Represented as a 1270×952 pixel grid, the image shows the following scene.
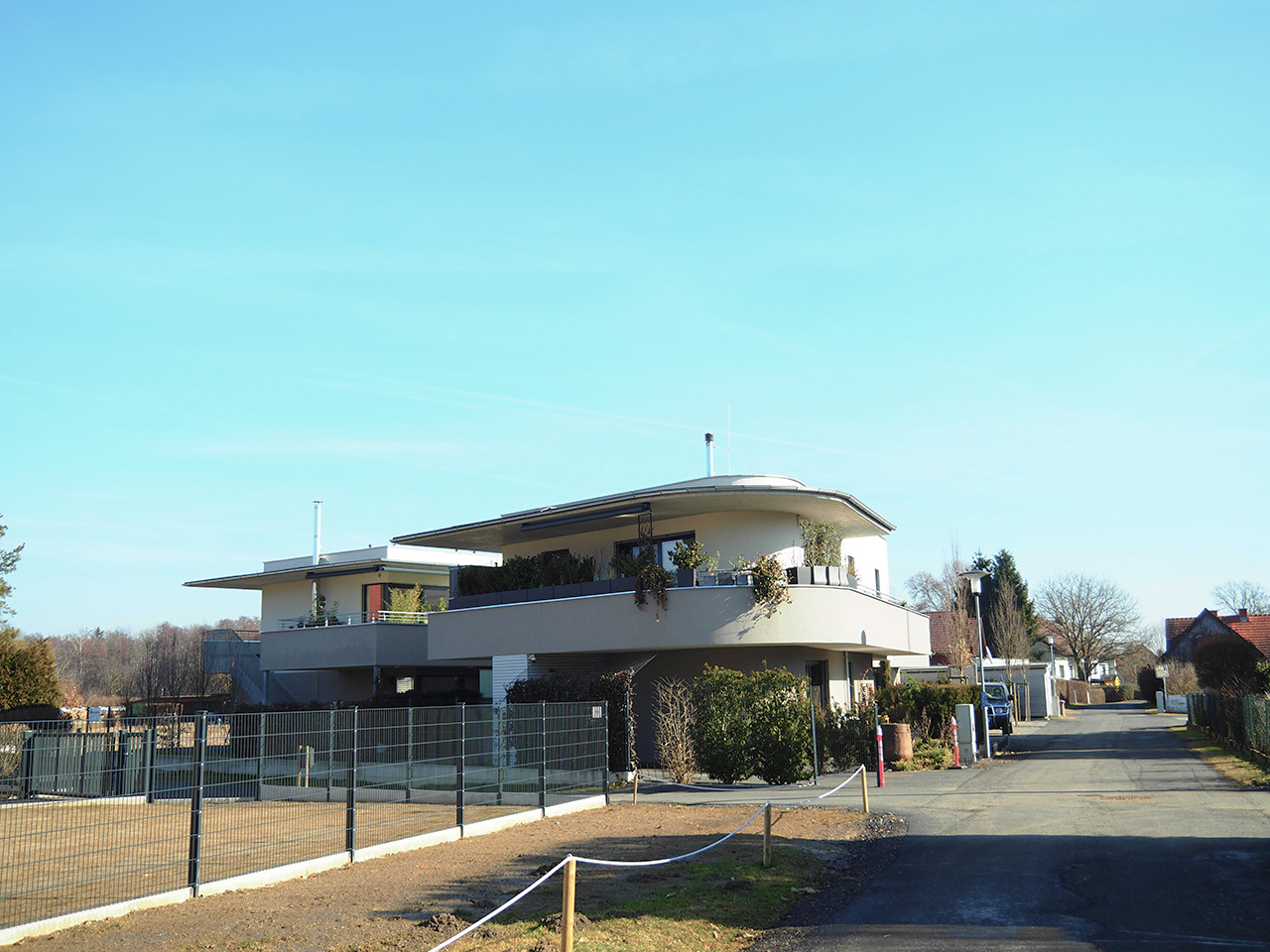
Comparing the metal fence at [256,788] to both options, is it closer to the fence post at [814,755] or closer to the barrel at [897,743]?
the fence post at [814,755]

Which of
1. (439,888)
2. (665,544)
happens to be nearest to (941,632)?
(665,544)

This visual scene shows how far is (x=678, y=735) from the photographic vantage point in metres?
23.8

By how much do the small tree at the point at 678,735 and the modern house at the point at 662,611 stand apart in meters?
1.33

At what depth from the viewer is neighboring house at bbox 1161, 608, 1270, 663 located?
173 feet

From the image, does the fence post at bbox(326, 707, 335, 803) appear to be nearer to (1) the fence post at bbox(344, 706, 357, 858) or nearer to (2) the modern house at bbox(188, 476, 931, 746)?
(1) the fence post at bbox(344, 706, 357, 858)

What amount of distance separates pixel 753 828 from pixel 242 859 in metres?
7.27

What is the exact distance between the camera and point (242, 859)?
1362cm

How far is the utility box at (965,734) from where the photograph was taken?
86.2 ft

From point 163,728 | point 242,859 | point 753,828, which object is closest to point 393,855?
point 242,859

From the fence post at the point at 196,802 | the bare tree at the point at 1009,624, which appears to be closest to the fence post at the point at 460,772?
the fence post at the point at 196,802

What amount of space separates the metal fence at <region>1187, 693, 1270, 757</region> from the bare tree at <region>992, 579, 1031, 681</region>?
A: 24.9 meters

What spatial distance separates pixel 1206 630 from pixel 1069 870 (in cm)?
6849

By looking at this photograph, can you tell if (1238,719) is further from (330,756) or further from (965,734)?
(330,756)

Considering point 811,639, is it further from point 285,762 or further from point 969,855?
point 285,762
